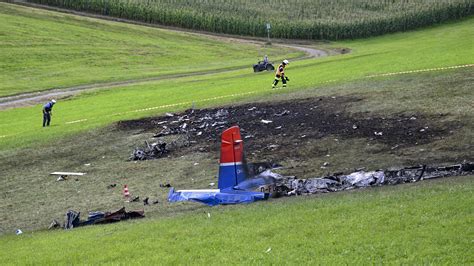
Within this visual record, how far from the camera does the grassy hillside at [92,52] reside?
7975 cm

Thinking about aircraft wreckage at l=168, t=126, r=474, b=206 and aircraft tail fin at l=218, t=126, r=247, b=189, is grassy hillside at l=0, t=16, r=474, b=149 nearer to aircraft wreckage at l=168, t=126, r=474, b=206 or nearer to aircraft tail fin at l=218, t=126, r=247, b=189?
aircraft wreckage at l=168, t=126, r=474, b=206

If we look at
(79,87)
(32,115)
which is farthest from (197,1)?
(32,115)

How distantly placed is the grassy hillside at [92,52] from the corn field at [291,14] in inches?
436

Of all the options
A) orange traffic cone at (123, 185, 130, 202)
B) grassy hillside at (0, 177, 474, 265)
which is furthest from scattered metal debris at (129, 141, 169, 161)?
grassy hillside at (0, 177, 474, 265)

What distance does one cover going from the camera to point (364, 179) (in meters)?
19.2

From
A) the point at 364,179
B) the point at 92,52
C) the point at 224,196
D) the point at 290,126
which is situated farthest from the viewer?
the point at 92,52

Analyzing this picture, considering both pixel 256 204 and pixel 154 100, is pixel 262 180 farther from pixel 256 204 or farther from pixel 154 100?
pixel 154 100

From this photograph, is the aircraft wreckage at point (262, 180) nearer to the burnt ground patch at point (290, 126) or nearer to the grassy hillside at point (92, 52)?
the burnt ground patch at point (290, 126)

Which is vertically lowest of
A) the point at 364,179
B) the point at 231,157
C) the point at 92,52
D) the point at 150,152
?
the point at 92,52

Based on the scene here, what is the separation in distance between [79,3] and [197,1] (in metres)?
24.9

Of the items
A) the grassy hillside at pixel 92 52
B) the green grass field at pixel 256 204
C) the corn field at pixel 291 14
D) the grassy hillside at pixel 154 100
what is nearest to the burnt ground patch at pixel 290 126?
the green grass field at pixel 256 204

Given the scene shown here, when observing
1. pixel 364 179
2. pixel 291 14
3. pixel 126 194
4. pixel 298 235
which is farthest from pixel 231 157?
pixel 291 14

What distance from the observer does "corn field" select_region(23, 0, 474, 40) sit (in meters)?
122

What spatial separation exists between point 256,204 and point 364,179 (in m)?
3.22
